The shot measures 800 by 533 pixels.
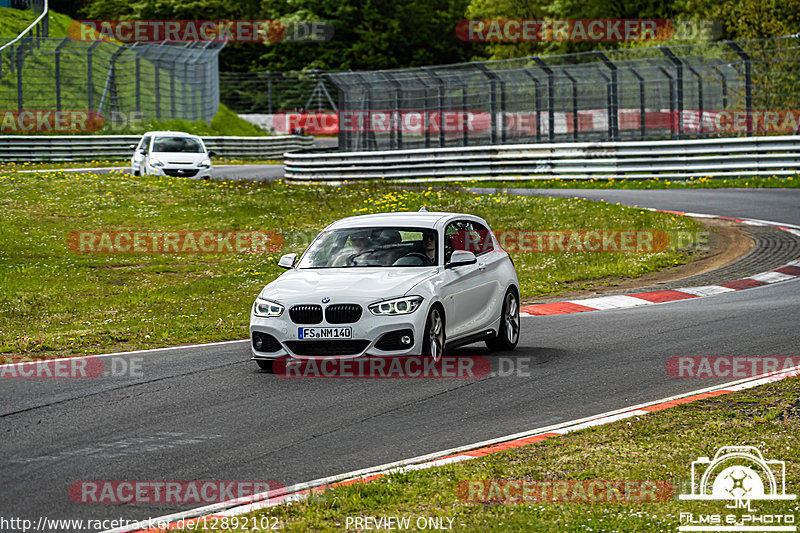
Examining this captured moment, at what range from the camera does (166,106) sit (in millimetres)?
48750

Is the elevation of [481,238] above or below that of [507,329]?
above

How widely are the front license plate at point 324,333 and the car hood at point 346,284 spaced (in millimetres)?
254

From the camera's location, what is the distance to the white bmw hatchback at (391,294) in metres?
9.71

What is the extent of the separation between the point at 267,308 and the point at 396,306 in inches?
46.7

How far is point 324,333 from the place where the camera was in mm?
9711

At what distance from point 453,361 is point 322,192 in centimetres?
1741

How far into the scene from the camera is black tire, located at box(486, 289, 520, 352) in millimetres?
11445
